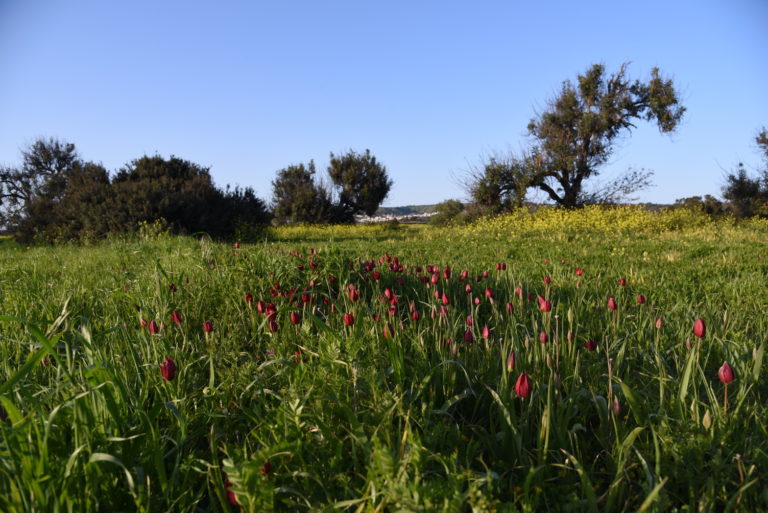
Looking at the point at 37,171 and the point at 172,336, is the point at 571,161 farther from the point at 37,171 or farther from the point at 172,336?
the point at 37,171

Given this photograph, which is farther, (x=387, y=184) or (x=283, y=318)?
(x=387, y=184)

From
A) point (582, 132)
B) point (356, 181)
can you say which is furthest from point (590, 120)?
point (356, 181)

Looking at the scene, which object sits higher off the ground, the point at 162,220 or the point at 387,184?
the point at 387,184

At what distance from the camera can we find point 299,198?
90.5 ft

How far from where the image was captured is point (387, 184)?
31.1 metres

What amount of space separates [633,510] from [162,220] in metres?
14.6

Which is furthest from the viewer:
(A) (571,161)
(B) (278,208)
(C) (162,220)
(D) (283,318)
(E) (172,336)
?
(B) (278,208)

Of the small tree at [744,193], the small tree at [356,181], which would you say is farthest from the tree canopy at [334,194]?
the small tree at [744,193]

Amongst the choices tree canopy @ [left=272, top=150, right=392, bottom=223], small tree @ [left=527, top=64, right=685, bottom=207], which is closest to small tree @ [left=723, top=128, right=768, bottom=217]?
small tree @ [left=527, top=64, right=685, bottom=207]

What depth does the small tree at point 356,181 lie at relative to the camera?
2986 cm

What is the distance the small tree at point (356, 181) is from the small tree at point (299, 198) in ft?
5.88

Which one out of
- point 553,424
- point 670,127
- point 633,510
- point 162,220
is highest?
point 670,127

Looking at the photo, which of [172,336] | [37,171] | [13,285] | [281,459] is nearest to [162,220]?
[13,285]

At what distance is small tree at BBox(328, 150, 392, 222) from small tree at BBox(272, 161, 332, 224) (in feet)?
5.88
